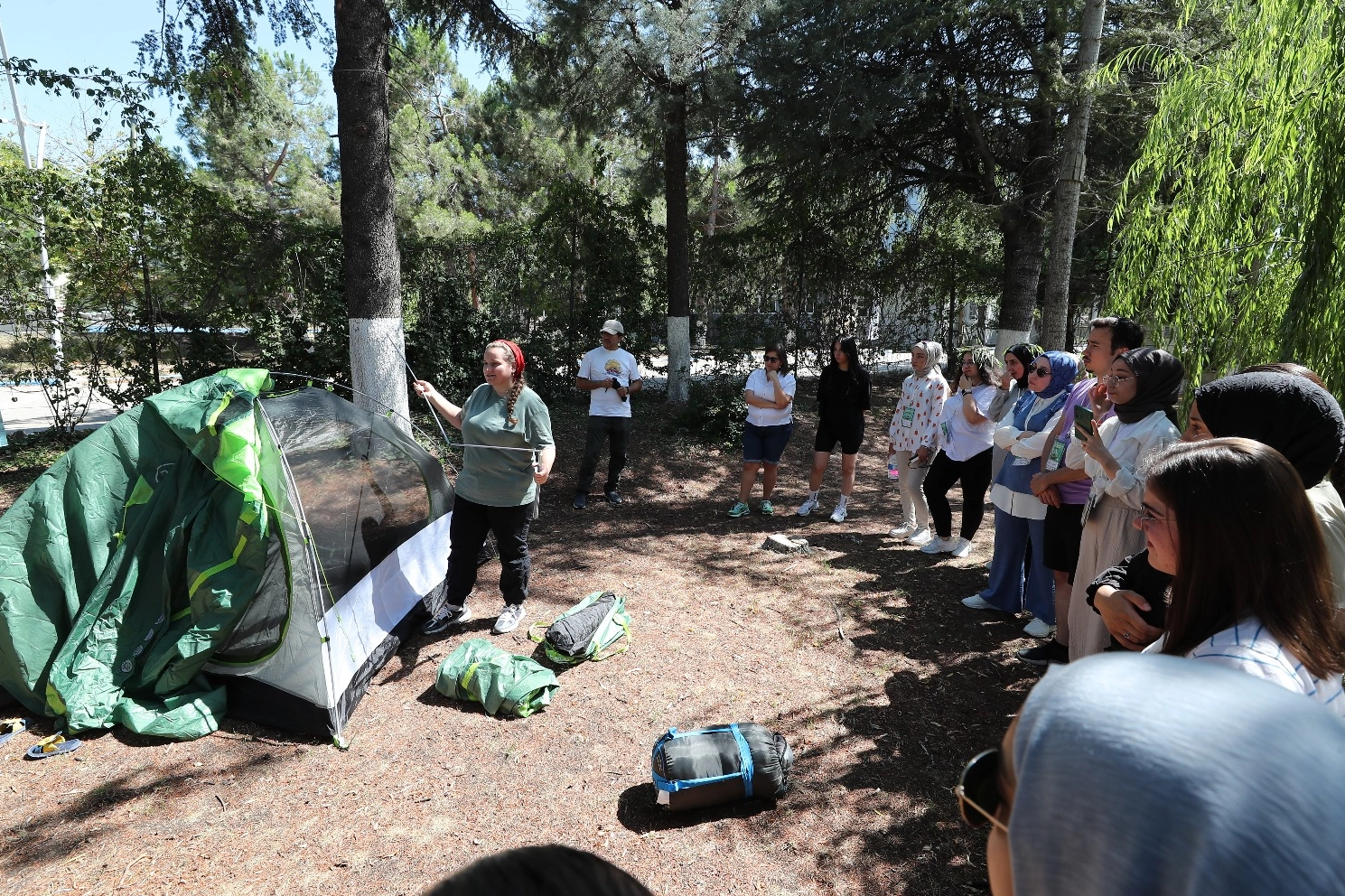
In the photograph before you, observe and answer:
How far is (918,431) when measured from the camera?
566cm

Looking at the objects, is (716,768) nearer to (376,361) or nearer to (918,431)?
(918,431)

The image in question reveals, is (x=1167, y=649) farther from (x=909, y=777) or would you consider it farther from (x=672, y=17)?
(x=672, y=17)

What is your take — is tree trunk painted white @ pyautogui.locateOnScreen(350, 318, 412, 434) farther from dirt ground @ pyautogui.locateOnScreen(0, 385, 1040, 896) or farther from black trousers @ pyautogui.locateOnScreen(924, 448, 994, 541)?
black trousers @ pyautogui.locateOnScreen(924, 448, 994, 541)

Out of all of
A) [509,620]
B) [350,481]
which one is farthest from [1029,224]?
[350,481]

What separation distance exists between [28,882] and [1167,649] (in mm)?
3578

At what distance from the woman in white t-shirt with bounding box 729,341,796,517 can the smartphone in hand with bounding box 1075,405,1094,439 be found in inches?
115

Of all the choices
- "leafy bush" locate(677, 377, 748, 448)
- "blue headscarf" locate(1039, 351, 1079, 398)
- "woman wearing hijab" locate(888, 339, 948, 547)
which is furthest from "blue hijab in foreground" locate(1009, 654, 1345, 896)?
"leafy bush" locate(677, 377, 748, 448)

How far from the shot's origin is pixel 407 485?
446 centimetres

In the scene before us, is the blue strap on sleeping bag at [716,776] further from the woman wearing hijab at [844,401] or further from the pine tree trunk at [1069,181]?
the pine tree trunk at [1069,181]

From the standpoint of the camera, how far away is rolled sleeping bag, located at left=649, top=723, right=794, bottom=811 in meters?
2.86

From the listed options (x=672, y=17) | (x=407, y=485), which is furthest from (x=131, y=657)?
(x=672, y=17)

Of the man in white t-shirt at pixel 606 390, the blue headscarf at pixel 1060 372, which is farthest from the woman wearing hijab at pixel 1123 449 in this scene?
the man in white t-shirt at pixel 606 390

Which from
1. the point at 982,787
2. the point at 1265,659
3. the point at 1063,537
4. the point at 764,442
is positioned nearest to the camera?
the point at 982,787

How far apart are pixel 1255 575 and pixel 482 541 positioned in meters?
3.71
